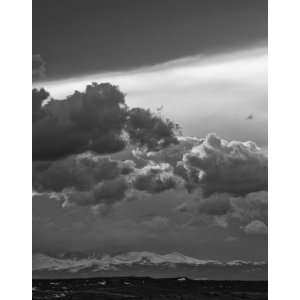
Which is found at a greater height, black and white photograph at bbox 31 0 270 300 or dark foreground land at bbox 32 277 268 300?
black and white photograph at bbox 31 0 270 300

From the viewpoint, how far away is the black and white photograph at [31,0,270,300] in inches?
240

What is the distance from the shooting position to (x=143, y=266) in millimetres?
6152

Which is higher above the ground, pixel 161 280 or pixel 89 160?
pixel 89 160

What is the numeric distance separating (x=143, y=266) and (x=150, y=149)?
1125mm

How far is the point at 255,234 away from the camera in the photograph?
604 cm
